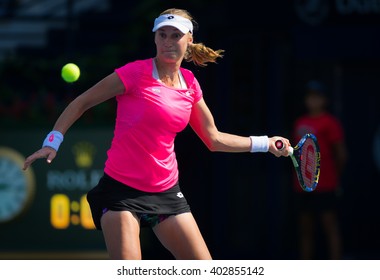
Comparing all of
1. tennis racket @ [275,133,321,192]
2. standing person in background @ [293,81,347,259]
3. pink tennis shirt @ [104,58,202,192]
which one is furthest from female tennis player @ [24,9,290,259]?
standing person in background @ [293,81,347,259]

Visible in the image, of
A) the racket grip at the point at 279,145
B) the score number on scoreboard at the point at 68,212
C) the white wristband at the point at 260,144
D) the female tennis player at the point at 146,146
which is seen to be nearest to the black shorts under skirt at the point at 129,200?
the female tennis player at the point at 146,146

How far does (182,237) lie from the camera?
641cm

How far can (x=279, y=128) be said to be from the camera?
11.0 meters

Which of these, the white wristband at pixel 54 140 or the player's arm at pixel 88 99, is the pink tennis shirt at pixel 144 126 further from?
the white wristband at pixel 54 140

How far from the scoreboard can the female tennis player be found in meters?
3.95

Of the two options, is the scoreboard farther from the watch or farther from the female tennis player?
the female tennis player

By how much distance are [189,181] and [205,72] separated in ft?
3.39

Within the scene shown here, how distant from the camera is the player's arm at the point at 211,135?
262 inches

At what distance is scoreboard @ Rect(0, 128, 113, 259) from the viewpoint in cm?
1045

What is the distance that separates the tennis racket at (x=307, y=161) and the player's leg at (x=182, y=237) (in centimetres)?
85
